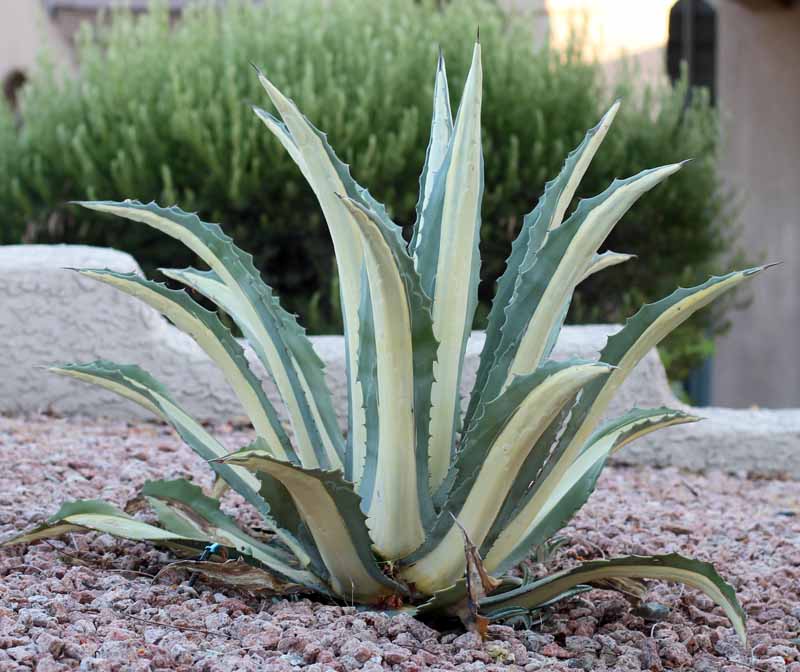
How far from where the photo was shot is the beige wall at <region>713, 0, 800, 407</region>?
8.35 m

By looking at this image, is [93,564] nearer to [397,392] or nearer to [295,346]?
[295,346]

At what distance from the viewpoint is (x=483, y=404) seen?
1611mm

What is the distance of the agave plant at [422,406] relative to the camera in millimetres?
1506

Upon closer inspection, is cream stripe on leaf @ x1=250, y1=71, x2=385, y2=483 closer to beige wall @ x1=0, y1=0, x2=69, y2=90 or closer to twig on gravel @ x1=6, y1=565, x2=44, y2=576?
twig on gravel @ x1=6, y1=565, x2=44, y2=576

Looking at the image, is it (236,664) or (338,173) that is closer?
(236,664)

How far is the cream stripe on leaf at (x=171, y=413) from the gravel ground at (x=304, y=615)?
12 centimetres

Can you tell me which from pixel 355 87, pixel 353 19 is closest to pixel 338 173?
pixel 355 87

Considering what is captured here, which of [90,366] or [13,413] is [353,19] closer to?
[13,413]

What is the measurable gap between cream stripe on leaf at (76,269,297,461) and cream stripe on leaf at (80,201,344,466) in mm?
32

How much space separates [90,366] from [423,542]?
56cm

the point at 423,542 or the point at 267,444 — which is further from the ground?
the point at 267,444

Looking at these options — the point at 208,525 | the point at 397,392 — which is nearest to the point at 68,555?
the point at 208,525

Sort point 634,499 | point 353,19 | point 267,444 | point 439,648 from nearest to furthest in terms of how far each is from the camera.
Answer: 1. point 439,648
2. point 267,444
3. point 634,499
4. point 353,19

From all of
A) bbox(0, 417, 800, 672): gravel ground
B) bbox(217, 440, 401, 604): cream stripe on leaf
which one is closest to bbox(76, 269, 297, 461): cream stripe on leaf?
bbox(217, 440, 401, 604): cream stripe on leaf
